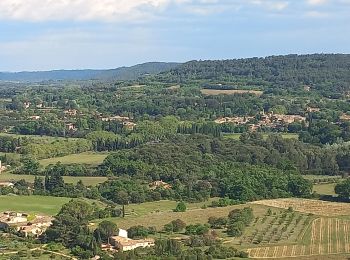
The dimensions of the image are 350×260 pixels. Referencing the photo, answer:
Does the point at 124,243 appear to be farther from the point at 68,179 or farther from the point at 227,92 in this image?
the point at 227,92

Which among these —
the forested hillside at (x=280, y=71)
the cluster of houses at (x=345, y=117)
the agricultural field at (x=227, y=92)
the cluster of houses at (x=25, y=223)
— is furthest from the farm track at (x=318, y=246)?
the forested hillside at (x=280, y=71)

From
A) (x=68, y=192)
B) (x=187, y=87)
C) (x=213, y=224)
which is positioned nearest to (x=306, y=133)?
(x=68, y=192)

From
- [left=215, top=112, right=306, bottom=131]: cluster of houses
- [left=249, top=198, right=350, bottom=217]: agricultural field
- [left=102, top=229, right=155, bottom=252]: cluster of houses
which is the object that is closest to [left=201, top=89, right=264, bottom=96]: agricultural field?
[left=215, top=112, right=306, bottom=131]: cluster of houses

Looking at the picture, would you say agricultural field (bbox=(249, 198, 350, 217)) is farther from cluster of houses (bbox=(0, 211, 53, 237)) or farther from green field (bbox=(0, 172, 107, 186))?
cluster of houses (bbox=(0, 211, 53, 237))

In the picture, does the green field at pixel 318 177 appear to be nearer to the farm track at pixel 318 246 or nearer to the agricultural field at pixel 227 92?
the farm track at pixel 318 246

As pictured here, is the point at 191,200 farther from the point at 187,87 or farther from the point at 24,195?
the point at 187,87

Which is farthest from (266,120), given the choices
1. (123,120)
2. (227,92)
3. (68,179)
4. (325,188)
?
(68,179)
